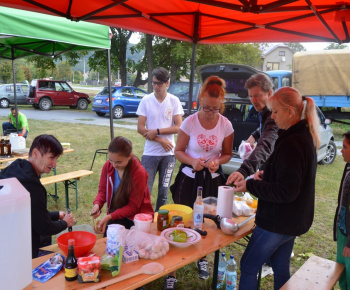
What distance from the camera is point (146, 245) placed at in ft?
5.79

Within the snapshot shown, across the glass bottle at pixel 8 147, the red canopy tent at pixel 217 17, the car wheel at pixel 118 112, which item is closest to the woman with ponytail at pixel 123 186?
the red canopy tent at pixel 217 17

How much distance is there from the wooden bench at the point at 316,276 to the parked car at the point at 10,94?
18.0 m

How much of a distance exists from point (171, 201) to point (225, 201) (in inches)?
106

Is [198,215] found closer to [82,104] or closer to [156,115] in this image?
[156,115]

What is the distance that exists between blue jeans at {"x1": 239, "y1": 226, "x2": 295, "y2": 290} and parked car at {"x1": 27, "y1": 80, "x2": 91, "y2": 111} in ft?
54.7

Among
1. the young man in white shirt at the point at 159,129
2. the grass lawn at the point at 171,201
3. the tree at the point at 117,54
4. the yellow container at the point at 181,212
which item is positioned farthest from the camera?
the tree at the point at 117,54

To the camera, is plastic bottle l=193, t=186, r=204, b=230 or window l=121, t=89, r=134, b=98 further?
window l=121, t=89, r=134, b=98

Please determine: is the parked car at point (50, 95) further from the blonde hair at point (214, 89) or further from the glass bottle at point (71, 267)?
the glass bottle at point (71, 267)

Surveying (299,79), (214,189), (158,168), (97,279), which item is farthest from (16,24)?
(299,79)

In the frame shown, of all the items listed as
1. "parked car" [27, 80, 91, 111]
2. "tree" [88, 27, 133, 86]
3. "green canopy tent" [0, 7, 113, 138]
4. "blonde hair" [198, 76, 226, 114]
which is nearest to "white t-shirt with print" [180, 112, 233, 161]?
"blonde hair" [198, 76, 226, 114]

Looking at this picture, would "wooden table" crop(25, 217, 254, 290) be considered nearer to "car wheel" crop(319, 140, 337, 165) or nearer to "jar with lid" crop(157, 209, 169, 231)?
"jar with lid" crop(157, 209, 169, 231)

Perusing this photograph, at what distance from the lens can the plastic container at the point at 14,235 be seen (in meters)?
0.96

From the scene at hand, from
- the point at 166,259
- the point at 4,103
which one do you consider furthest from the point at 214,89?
the point at 4,103

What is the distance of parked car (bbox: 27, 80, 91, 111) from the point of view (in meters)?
16.5
